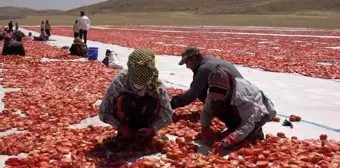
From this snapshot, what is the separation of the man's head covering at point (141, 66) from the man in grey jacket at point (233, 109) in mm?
731

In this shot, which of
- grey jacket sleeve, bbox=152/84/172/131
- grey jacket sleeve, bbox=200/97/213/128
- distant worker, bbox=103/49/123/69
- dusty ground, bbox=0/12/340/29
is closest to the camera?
grey jacket sleeve, bbox=152/84/172/131

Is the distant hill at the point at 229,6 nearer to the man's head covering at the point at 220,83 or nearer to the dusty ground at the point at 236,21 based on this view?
the dusty ground at the point at 236,21

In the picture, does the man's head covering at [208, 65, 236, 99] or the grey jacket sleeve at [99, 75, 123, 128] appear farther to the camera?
the grey jacket sleeve at [99, 75, 123, 128]

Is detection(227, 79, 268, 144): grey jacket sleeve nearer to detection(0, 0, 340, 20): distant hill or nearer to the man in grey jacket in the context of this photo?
the man in grey jacket

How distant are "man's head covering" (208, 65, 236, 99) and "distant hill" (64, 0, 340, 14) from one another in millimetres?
111351

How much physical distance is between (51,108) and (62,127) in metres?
1.30

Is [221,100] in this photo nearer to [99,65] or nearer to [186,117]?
[186,117]

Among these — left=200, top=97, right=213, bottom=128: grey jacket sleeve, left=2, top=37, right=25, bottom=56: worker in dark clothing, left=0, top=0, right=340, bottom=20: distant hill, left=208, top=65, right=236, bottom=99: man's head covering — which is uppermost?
left=0, top=0, right=340, bottom=20: distant hill

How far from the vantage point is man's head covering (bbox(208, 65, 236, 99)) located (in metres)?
4.50

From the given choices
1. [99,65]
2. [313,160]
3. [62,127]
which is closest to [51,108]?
[62,127]

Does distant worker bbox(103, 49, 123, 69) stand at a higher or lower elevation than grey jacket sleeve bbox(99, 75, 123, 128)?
lower

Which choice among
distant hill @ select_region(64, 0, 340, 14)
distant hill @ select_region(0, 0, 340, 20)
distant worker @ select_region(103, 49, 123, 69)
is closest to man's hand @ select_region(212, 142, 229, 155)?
distant worker @ select_region(103, 49, 123, 69)

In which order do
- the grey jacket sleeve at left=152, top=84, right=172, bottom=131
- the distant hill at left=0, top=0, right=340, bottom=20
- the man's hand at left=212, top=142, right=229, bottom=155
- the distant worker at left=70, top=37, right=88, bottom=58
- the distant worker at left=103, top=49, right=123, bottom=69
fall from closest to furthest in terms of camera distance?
the man's hand at left=212, top=142, right=229, bottom=155, the grey jacket sleeve at left=152, top=84, right=172, bottom=131, the distant worker at left=103, top=49, right=123, bottom=69, the distant worker at left=70, top=37, right=88, bottom=58, the distant hill at left=0, top=0, right=340, bottom=20

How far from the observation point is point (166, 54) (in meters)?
18.0
